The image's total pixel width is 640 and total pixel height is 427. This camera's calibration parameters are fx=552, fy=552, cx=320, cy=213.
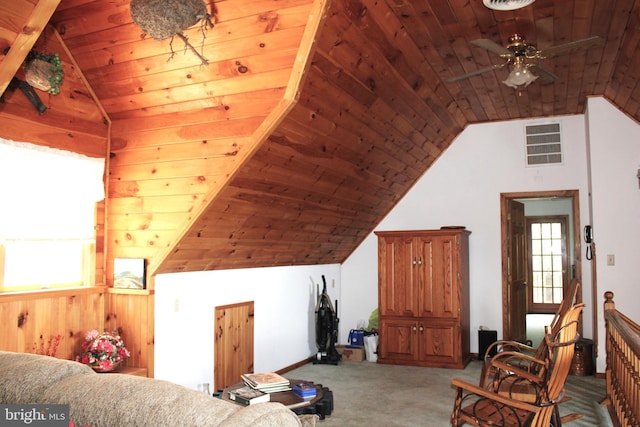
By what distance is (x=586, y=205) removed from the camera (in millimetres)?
6535

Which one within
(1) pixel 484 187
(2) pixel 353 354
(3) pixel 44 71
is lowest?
(2) pixel 353 354

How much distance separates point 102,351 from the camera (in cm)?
395

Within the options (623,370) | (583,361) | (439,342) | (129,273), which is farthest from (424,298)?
(129,273)

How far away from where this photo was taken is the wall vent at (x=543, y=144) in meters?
6.69

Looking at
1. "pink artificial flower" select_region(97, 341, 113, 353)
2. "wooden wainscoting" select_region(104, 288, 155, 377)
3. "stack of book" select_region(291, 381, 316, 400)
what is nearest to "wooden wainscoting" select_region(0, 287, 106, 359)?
"wooden wainscoting" select_region(104, 288, 155, 377)

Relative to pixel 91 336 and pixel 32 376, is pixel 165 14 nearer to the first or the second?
pixel 32 376

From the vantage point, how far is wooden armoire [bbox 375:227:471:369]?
6.36 metres

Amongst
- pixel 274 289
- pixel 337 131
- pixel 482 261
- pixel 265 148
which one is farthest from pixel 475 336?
pixel 265 148

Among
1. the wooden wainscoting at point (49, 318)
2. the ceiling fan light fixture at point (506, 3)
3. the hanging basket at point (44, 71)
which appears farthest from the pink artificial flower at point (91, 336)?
the ceiling fan light fixture at point (506, 3)

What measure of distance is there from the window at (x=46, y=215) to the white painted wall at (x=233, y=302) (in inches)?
26.5

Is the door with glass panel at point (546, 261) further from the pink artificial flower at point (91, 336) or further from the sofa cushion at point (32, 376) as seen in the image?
the sofa cushion at point (32, 376)

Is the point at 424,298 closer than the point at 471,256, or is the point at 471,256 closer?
the point at 424,298

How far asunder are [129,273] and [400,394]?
2730 millimetres

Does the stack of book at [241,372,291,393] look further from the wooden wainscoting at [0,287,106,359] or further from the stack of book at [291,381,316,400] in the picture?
the wooden wainscoting at [0,287,106,359]
